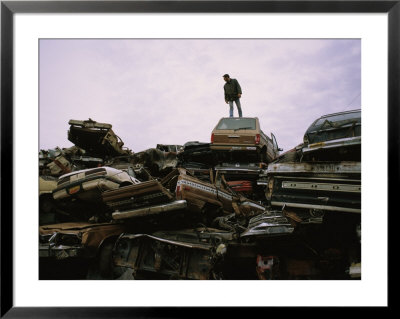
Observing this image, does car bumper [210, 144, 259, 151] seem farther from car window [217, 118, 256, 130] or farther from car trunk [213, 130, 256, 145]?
car window [217, 118, 256, 130]

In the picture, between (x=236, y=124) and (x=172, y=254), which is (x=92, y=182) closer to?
(x=172, y=254)

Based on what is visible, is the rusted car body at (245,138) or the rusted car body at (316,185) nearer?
the rusted car body at (316,185)

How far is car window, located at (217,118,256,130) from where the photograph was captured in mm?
3524

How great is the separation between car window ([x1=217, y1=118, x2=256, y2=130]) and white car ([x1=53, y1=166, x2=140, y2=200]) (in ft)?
3.83

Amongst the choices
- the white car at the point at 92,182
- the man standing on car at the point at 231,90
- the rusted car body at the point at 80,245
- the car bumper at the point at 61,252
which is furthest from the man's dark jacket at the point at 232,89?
the car bumper at the point at 61,252

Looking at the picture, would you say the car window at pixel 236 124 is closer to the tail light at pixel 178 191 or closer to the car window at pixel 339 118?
the car window at pixel 339 118

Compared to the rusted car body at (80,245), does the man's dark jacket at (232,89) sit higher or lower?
higher

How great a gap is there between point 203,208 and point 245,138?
1106 millimetres

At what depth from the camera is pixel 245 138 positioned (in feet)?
13.2

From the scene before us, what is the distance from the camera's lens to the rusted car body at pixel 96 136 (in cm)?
335

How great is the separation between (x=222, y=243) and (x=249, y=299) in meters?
0.62

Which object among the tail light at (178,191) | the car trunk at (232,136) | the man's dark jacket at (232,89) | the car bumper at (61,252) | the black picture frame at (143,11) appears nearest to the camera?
the black picture frame at (143,11)

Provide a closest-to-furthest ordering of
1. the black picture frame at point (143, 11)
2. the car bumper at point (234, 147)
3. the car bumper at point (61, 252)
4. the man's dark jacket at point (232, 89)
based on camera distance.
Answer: the black picture frame at point (143, 11)
the car bumper at point (61, 252)
the man's dark jacket at point (232, 89)
the car bumper at point (234, 147)

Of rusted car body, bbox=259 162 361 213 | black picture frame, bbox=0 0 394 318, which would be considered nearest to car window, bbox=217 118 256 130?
rusted car body, bbox=259 162 361 213
